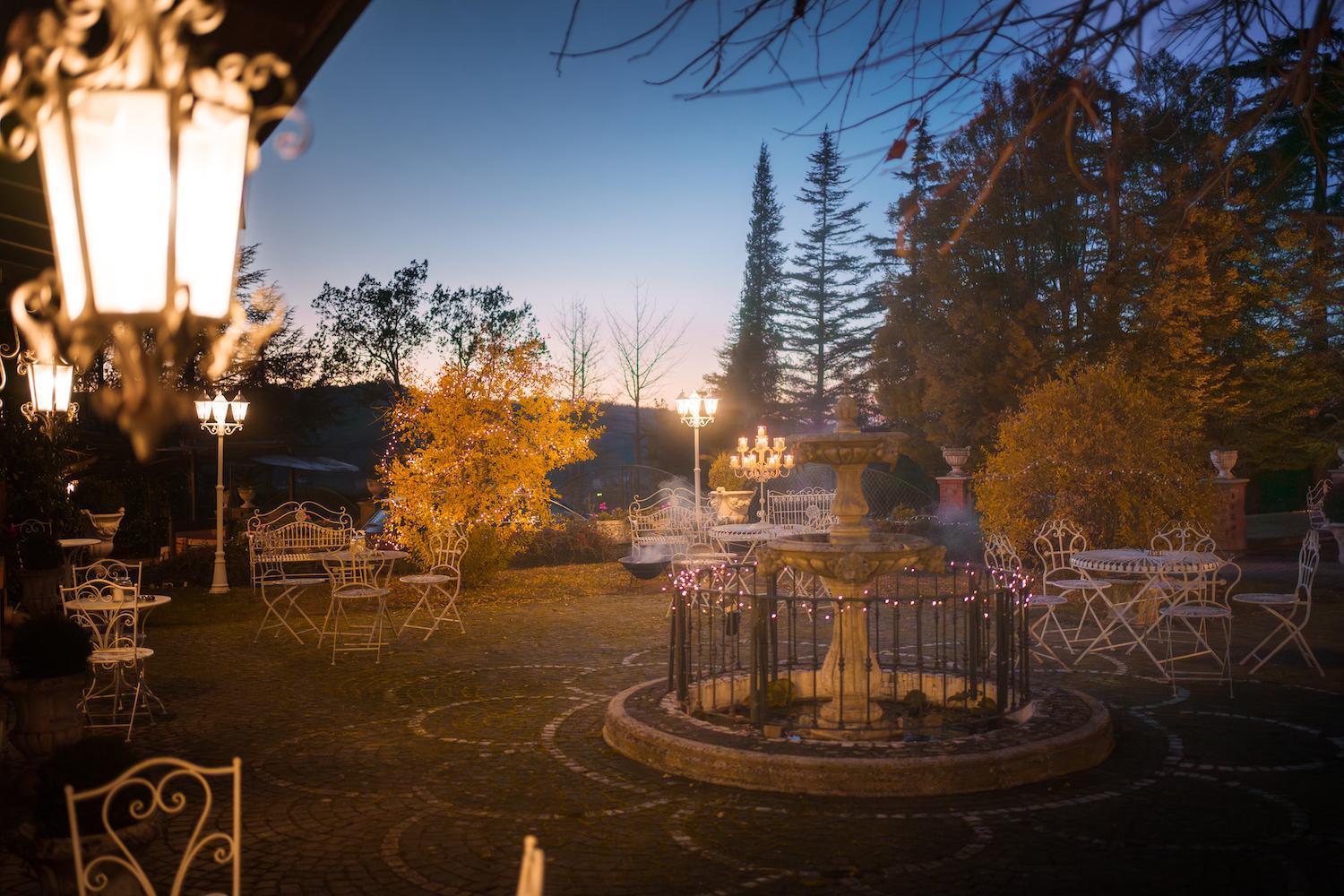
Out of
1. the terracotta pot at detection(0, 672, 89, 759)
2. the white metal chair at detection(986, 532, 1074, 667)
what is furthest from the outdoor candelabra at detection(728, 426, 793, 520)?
the terracotta pot at detection(0, 672, 89, 759)

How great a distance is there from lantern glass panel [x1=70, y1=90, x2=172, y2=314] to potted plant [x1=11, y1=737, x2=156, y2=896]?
167 cm

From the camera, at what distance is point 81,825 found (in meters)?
3.04

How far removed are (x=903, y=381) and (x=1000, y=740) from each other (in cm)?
2760

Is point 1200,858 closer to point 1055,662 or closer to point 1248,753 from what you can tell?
point 1248,753

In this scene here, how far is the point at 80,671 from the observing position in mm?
4453

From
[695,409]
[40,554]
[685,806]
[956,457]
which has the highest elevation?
[695,409]

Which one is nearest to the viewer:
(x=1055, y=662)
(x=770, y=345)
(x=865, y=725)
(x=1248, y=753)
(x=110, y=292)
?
(x=110, y=292)

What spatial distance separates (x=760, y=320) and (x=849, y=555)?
41.8 metres

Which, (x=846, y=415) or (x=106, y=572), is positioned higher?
(x=846, y=415)

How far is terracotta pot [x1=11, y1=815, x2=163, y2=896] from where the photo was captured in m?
2.93

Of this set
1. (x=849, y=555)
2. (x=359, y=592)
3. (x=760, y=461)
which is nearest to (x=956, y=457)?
(x=760, y=461)

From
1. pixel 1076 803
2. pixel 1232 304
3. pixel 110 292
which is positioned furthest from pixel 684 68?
pixel 1232 304

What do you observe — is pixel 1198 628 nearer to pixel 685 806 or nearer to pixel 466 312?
pixel 685 806

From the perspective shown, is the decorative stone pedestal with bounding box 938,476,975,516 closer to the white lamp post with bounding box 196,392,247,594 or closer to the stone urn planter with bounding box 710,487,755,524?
the stone urn planter with bounding box 710,487,755,524
